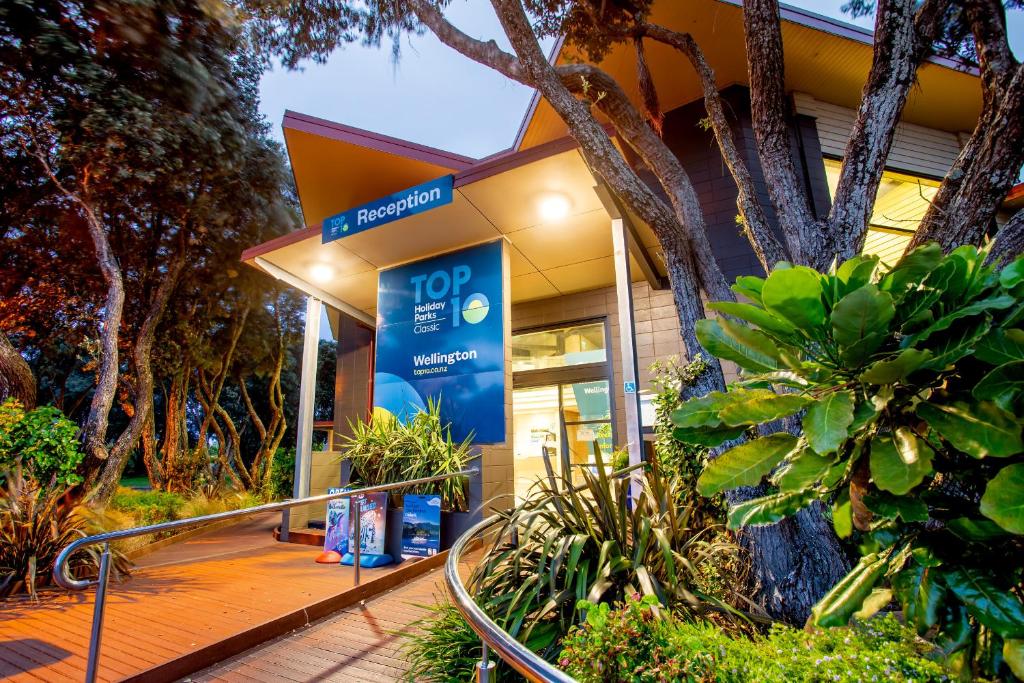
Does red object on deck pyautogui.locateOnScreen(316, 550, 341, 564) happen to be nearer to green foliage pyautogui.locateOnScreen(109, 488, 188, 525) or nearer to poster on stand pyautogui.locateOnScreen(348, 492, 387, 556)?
poster on stand pyautogui.locateOnScreen(348, 492, 387, 556)

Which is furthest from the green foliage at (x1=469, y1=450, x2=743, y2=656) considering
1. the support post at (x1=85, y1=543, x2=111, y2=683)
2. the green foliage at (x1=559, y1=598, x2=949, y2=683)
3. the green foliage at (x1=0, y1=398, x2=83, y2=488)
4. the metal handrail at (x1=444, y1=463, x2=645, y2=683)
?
the green foliage at (x1=0, y1=398, x2=83, y2=488)

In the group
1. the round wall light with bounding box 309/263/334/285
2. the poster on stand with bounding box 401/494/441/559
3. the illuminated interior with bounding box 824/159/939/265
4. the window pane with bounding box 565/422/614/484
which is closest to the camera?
the poster on stand with bounding box 401/494/441/559

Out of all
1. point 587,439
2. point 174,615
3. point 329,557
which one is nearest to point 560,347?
point 587,439

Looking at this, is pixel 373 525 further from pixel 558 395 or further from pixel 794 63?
pixel 794 63

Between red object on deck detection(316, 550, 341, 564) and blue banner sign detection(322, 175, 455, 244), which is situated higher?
blue banner sign detection(322, 175, 455, 244)

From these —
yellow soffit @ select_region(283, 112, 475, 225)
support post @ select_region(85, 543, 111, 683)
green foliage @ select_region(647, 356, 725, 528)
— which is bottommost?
support post @ select_region(85, 543, 111, 683)

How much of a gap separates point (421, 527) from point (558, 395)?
389 centimetres

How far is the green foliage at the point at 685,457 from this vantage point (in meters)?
3.55

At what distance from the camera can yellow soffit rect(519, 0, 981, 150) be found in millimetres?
7176

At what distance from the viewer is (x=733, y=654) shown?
186 centimetres

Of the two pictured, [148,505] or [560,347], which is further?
[560,347]

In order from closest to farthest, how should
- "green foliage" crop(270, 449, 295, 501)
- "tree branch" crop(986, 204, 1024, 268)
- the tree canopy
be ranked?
"tree branch" crop(986, 204, 1024, 268)
the tree canopy
"green foliage" crop(270, 449, 295, 501)

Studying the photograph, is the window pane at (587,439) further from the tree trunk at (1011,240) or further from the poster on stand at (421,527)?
the tree trunk at (1011,240)

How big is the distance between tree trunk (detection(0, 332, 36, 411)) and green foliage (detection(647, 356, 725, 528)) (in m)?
7.10
